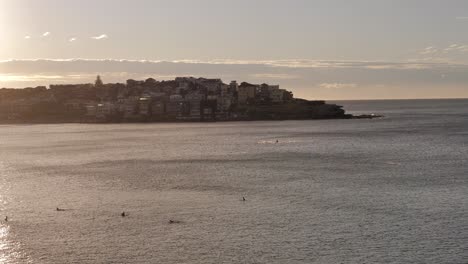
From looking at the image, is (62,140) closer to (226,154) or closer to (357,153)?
(226,154)

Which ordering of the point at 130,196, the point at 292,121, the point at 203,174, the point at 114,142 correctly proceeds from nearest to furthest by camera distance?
the point at 130,196 < the point at 203,174 < the point at 114,142 < the point at 292,121

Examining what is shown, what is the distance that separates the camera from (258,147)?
103 m

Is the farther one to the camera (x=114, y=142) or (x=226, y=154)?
(x=114, y=142)

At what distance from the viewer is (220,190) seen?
183ft

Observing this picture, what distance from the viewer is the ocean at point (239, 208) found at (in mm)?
35406

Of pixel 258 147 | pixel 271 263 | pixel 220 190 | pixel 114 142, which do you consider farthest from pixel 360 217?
pixel 114 142

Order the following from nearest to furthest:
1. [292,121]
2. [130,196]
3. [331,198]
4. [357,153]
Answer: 1. [331,198]
2. [130,196]
3. [357,153]
4. [292,121]

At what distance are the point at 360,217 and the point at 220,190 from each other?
51.6 feet

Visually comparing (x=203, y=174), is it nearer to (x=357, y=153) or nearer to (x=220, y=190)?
(x=220, y=190)

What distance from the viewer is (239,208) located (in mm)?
46875

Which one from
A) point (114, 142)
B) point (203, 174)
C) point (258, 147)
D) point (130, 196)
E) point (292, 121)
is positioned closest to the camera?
point (130, 196)

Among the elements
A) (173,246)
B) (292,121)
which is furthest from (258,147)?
(292,121)

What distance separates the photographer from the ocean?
35.4 meters

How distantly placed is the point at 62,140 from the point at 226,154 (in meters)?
49.9
